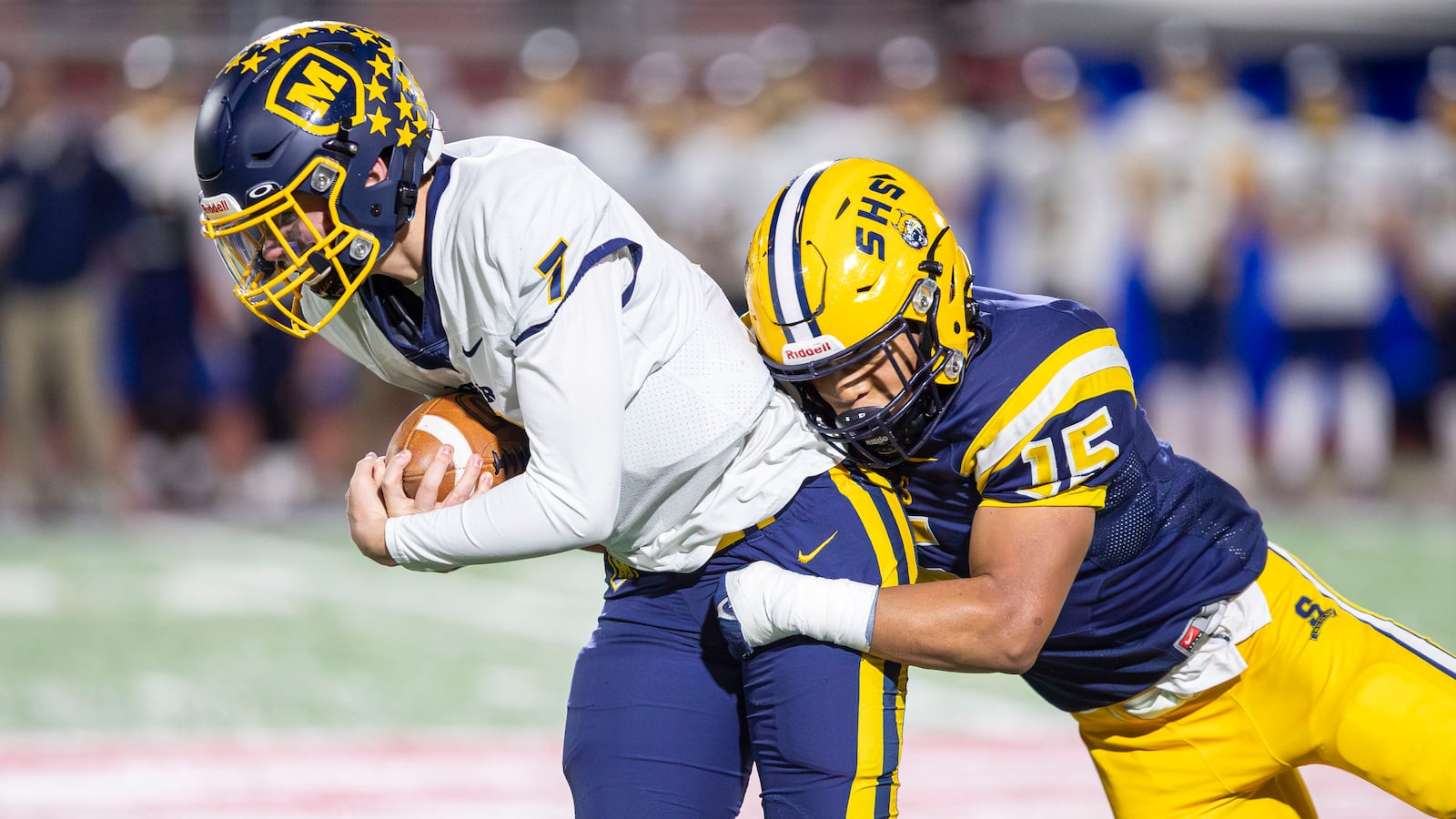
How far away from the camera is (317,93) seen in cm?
240

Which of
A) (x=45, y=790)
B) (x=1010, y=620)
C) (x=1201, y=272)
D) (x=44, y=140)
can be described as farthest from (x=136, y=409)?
(x=1010, y=620)

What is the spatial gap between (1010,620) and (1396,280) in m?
8.71

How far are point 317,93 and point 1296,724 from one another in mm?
2048

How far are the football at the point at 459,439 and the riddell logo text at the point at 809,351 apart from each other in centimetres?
52

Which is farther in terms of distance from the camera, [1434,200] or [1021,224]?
[1434,200]

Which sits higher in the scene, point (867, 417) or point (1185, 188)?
point (867, 417)

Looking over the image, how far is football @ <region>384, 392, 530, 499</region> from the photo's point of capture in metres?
2.59

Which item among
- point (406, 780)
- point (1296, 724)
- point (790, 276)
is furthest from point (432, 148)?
point (406, 780)

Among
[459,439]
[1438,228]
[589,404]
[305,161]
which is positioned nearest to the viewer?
[589,404]

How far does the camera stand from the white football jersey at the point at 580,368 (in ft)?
7.52

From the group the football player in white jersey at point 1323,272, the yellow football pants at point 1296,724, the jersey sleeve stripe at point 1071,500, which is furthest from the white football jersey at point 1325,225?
the jersey sleeve stripe at point 1071,500

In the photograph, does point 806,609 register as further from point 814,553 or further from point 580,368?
point 580,368

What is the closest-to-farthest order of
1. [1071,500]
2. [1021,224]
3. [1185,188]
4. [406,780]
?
[1071,500] → [406,780] → [1021,224] → [1185,188]

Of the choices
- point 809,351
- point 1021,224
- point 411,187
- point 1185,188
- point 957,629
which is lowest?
point 1021,224
